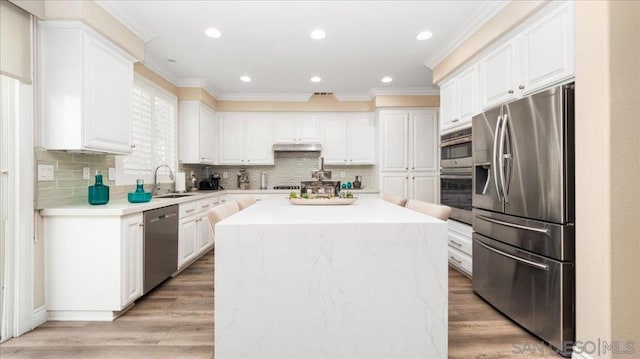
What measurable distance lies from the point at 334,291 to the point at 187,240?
2832mm

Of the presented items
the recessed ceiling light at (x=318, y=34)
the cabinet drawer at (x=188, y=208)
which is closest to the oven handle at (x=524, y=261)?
the recessed ceiling light at (x=318, y=34)

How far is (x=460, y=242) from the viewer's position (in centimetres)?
346

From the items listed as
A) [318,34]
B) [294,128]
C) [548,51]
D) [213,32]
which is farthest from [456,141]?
[294,128]

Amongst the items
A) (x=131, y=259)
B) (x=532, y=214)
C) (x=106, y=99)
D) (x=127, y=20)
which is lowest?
(x=131, y=259)

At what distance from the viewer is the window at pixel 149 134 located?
11.8 ft

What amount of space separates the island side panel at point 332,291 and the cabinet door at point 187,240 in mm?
2373

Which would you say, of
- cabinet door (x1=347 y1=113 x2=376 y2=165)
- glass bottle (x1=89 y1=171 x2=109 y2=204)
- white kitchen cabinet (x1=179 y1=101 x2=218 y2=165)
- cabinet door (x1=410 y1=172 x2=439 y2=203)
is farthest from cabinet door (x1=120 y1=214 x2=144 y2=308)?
cabinet door (x1=410 y1=172 x2=439 y2=203)

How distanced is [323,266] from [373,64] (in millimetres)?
3314

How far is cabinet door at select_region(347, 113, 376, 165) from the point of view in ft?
19.1

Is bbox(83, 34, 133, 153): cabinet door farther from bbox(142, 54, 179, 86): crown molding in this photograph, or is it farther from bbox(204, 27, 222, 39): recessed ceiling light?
bbox(142, 54, 179, 86): crown molding

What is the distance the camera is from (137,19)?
9.69ft

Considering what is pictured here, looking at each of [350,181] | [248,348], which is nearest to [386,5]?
[248,348]

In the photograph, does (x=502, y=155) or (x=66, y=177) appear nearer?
(x=502, y=155)

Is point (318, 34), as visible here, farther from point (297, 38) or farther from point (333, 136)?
point (333, 136)
